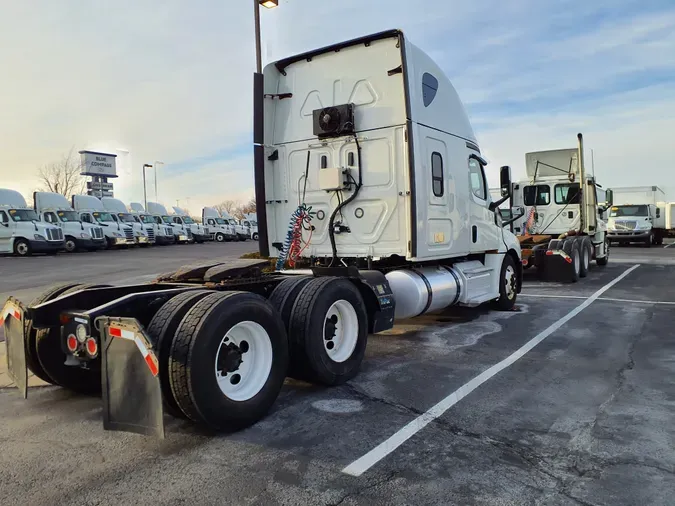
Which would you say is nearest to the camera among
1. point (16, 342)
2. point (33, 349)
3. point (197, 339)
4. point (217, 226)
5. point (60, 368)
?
point (197, 339)

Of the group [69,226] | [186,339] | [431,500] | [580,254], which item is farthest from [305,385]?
[69,226]

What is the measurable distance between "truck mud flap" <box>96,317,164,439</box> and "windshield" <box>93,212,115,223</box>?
3085 cm

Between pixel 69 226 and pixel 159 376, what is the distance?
28.2 metres

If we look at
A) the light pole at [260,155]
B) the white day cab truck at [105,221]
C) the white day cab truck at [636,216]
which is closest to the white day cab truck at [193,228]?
the white day cab truck at [105,221]

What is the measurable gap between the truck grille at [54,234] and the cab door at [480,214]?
23062mm

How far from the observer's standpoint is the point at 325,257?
746 cm

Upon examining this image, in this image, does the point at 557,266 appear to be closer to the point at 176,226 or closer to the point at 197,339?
the point at 197,339

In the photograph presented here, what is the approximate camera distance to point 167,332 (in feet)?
12.5

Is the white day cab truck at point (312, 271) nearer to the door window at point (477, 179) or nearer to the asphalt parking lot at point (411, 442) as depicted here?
the door window at point (477, 179)

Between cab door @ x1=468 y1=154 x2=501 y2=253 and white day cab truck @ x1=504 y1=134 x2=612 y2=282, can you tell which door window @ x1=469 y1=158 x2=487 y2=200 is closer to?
cab door @ x1=468 y1=154 x2=501 y2=253

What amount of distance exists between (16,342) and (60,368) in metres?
0.49

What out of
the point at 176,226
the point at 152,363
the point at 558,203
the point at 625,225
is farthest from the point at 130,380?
the point at 176,226

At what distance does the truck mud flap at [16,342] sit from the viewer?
4441 millimetres

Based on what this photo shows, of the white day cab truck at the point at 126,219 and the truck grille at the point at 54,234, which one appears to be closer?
the truck grille at the point at 54,234
